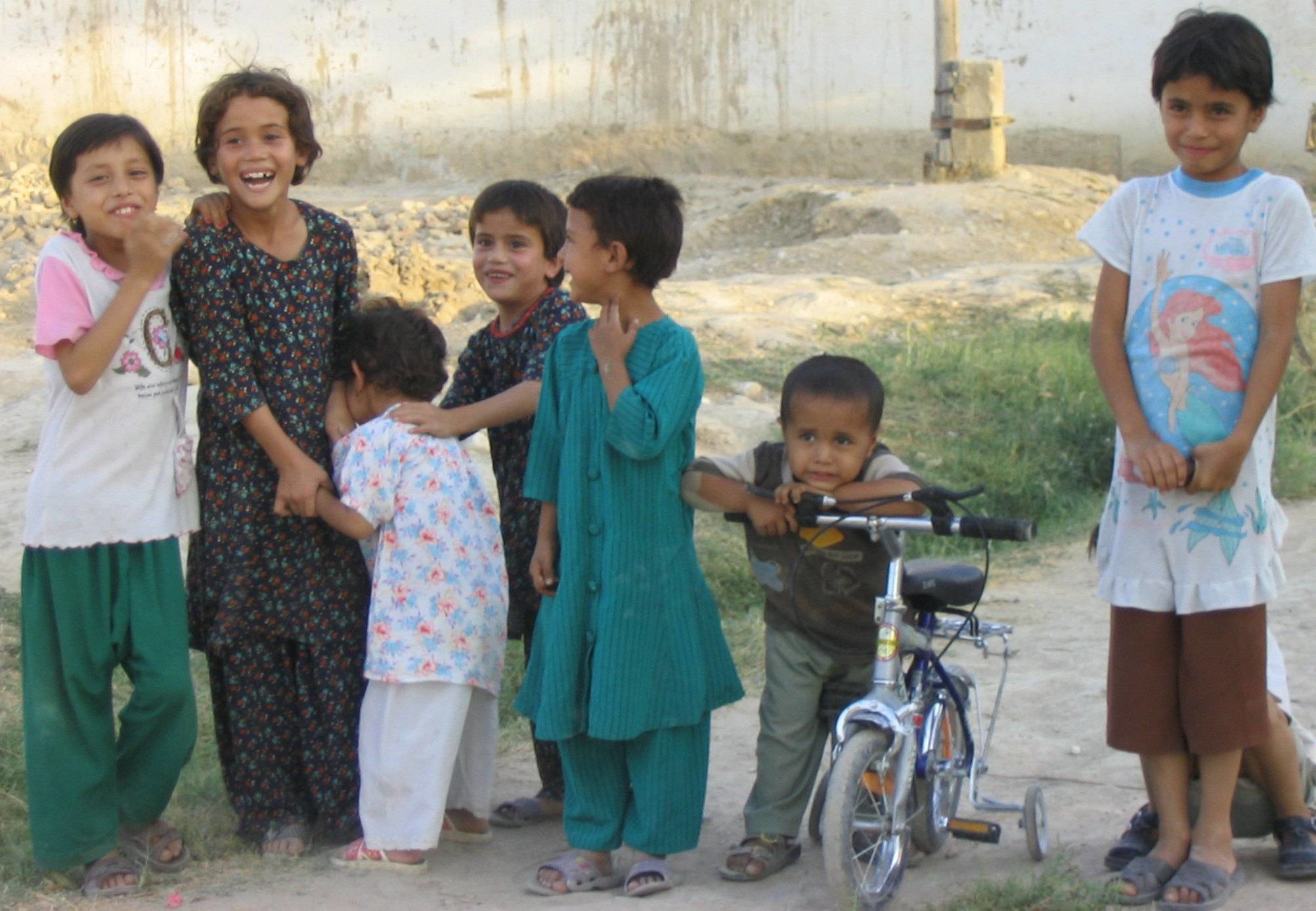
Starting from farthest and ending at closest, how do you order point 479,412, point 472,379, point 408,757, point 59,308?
point 472,379 → point 479,412 → point 408,757 → point 59,308

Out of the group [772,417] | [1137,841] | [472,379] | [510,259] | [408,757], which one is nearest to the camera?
[1137,841]

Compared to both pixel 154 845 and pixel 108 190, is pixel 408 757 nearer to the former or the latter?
pixel 154 845

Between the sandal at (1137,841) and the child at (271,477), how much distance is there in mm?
1589

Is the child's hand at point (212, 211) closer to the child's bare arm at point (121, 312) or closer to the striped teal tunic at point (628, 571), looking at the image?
the child's bare arm at point (121, 312)

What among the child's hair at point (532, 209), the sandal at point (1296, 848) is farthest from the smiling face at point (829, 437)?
the sandal at point (1296, 848)

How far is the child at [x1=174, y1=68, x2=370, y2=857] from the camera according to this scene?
3127 millimetres

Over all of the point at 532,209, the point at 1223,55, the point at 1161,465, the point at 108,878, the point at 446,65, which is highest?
the point at 446,65

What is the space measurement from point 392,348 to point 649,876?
3.95 feet

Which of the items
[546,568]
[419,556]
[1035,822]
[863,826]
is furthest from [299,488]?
[1035,822]

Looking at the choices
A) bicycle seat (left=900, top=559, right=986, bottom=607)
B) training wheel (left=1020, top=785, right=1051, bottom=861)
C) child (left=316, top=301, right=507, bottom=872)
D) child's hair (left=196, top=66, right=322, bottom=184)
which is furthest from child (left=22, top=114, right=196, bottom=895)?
training wheel (left=1020, top=785, right=1051, bottom=861)

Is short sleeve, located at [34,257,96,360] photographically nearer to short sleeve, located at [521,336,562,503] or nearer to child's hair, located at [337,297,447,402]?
child's hair, located at [337,297,447,402]

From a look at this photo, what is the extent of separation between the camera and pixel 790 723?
3.12 metres

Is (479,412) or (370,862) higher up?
(479,412)

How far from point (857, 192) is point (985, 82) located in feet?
5.11
